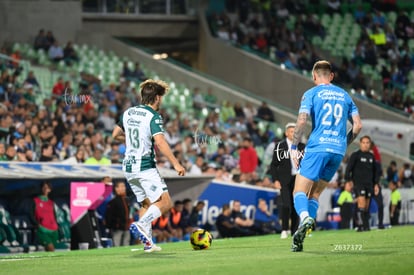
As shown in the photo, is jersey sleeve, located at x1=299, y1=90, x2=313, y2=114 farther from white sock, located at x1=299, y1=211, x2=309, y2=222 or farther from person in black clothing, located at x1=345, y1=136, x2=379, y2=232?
person in black clothing, located at x1=345, y1=136, x2=379, y2=232

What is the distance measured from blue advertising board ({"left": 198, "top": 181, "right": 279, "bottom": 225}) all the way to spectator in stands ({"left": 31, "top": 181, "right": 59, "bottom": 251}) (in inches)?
188

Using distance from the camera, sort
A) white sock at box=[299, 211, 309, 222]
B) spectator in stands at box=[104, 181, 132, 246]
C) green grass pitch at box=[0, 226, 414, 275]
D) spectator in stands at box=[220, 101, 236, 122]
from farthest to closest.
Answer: spectator in stands at box=[220, 101, 236, 122] < spectator in stands at box=[104, 181, 132, 246] < white sock at box=[299, 211, 309, 222] < green grass pitch at box=[0, 226, 414, 275]

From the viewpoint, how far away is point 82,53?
37938 millimetres

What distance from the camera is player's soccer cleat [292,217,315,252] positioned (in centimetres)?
1368

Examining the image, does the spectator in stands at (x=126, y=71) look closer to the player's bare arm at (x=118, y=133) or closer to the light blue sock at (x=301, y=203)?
the player's bare arm at (x=118, y=133)

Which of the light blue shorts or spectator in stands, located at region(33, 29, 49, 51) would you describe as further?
spectator in stands, located at region(33, 29, 49, 51)

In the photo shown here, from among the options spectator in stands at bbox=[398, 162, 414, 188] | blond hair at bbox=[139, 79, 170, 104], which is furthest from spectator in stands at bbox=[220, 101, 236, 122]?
blond hair at bbox=[139, 79, 170, 104]

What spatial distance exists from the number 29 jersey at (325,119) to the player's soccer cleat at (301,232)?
38.4 inches

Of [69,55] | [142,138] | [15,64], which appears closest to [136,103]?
[15,64]

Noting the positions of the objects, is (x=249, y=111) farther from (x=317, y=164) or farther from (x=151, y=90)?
Result: (x=317, y=164)

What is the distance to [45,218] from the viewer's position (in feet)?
73.5

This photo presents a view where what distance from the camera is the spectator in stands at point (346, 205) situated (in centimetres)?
2841

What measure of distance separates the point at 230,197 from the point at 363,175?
4.31m

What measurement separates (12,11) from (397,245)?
26.3 metres
